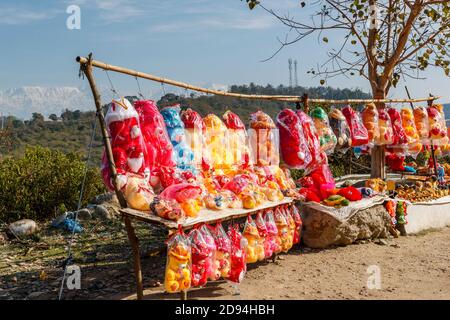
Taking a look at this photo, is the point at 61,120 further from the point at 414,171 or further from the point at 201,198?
the point at 201,198

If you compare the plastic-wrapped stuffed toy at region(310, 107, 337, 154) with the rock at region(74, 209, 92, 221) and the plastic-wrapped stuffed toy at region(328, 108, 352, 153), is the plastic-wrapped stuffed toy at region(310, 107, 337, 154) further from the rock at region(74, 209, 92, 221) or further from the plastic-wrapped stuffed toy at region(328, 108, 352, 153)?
the rock at region(74, 209, 92, 221)

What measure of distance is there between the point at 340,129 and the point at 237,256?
Result: 2872 mm

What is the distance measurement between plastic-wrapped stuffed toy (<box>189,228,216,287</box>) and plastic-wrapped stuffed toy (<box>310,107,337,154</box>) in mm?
2720

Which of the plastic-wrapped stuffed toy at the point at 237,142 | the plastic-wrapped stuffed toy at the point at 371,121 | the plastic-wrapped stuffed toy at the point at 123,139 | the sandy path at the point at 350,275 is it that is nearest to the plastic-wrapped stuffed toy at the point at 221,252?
the sandy path at the point at 350,275

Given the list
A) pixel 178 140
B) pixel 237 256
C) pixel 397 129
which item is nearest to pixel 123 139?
pixel 178 140

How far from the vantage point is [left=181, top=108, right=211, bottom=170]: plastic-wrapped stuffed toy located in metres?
5.02

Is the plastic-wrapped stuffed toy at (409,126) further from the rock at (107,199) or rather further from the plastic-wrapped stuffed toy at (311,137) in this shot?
the rock at (107,199)

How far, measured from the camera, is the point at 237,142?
5.57 meters

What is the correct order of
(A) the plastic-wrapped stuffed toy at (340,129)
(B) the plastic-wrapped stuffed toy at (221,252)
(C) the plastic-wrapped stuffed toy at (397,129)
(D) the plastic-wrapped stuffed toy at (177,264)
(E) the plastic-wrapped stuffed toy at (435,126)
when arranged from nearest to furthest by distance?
1. (D) the plastic-wrapped stuffed toy at (177,264)
2. (B) the plastic-wrapped stuffed toy at (221,252)
3. (A) the plastic-wrapped stuffed toy at (340,129)
4. (C) the plastic-wrapped stuffed toy at (397,129)
5. (E) the plastic-wrapped stuffed toy at (435,126)

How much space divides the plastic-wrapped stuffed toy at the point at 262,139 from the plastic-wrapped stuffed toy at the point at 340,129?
4.20 feet

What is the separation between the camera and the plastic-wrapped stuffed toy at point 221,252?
14.8ft

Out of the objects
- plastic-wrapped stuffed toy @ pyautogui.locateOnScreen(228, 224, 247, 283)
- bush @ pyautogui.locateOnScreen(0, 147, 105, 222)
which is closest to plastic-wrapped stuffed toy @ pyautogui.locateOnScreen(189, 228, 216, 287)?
plastic-wrapped stuffed toy @ pyautogui.locateOnScreen(228, 224, 247, 283)

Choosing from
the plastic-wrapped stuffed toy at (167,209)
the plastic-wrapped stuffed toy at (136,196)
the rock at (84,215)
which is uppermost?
the plastic-wrapped stuffed toy at (136,196)

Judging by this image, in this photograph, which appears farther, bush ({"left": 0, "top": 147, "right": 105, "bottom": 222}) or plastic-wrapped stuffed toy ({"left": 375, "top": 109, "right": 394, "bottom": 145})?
bush ({"left": 0, "top": 147, "right": 105, "bottom": 222})
